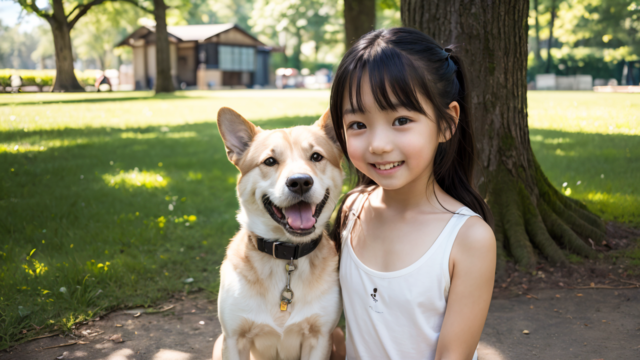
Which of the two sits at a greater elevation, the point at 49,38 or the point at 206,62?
the point at 206,62

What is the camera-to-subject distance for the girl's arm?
2068 mm

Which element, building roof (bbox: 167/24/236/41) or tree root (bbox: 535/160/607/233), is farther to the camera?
building roof (bbox: 167/24/236/41)

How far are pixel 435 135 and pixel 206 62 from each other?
36.7 meters

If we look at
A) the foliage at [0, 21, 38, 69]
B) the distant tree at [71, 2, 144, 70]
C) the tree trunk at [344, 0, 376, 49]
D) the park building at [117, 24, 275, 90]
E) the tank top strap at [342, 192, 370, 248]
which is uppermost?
the park building at [117, 24, 275, 90]

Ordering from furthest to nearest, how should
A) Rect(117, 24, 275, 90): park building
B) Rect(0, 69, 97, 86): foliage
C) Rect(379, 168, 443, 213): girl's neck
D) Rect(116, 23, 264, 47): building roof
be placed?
Rect(116, 23, 264, 47): building roof, Rect(117, 24, 275, 90): park building, Rect(0, 69, 97, 86): foliage, Rect(379, 168, 443, 213): girl's neck

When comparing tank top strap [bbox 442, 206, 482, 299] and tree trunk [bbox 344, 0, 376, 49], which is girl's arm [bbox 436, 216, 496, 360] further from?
tree trunk [bbox 344, 0, 376, 49]

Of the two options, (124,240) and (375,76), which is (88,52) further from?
(375,76)

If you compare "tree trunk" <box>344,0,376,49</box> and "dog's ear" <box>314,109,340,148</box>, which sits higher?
"tree trunk" <box>344,0,376,49</box>

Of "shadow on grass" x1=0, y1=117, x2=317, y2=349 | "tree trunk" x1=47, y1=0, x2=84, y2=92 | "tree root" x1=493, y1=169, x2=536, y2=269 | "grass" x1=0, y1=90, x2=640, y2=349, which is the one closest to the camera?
"shadow on grass" x1=0, y1=117, x2=317, y2=349

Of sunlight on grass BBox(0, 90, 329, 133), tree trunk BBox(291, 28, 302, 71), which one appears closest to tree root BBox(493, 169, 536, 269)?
sunlight on grass BBox(0, 90, 329, 133)

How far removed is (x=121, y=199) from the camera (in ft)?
19.5

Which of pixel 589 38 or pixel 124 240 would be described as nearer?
pixel 124 240

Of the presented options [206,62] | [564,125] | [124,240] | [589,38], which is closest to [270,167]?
[124,240]

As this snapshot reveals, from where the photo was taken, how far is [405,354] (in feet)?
7.34
